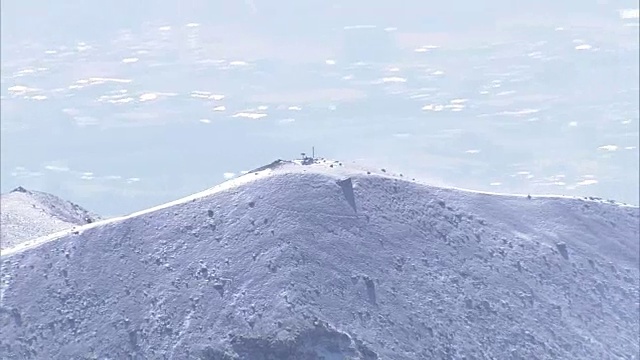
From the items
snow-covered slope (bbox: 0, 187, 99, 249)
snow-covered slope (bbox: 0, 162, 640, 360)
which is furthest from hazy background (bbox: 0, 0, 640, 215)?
snow-covered slope (bbox: 0, 162, 640, 360)

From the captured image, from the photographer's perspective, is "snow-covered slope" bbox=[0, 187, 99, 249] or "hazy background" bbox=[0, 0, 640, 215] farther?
"hazy background" bbox=[0, 0, 640, 215]

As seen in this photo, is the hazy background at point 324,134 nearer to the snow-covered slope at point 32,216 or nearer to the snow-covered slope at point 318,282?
the snow-covered slope at point 32,216

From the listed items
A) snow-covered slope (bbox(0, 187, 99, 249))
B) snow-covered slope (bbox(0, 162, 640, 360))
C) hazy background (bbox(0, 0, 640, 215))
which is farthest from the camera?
hazy background (bbox(0, 0, 640, 215))

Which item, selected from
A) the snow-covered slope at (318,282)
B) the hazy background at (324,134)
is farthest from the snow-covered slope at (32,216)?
the hazy background at (324,134)

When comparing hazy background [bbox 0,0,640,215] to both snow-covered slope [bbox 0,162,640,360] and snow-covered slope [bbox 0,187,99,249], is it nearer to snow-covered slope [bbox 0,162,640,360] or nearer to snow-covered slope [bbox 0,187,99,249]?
snow-covered slope [bbox 0,187,99,249]

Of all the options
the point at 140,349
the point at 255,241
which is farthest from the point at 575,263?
the point at 140,349

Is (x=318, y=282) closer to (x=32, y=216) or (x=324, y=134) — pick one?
(x=32, y=216)
